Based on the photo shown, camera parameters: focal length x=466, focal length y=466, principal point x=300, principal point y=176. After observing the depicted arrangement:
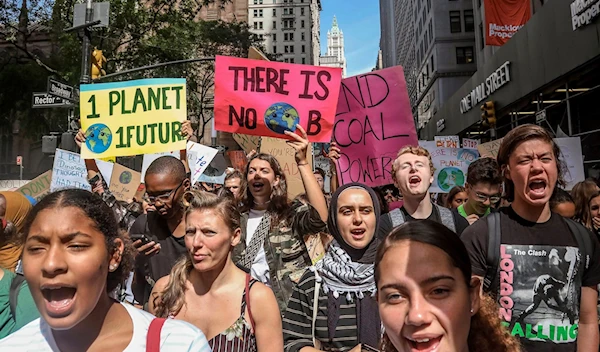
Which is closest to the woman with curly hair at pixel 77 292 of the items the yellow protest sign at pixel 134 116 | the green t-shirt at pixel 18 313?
Answer: the green t-shirt at pixel 18 313

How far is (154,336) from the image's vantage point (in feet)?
4.98

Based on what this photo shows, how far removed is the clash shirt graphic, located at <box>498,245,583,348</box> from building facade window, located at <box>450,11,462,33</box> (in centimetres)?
3931

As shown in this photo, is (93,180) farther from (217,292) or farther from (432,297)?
(432,297)

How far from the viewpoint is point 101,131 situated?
548 centimetres

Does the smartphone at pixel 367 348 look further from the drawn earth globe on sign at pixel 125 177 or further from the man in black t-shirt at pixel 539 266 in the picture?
the drawn earth globe on sign at pixel 125 177

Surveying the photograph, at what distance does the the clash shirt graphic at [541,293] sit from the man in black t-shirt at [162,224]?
6.83 feet


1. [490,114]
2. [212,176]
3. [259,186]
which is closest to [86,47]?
[212,176]

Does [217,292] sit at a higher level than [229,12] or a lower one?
lower

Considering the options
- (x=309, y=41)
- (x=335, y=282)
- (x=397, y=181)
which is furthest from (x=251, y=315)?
(x=309, y=41)

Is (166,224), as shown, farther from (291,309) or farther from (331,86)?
(331,86)

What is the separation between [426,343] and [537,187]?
4.39ft

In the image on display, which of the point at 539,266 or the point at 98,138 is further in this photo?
the point at 98,138

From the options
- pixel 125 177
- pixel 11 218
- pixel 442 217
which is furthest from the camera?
pixel 125 177

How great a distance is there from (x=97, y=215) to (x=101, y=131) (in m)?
4.26
